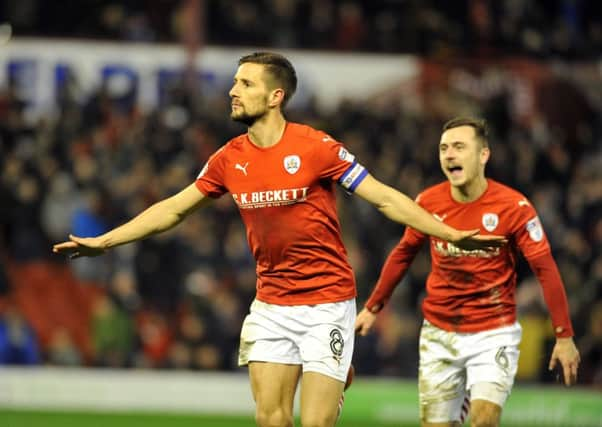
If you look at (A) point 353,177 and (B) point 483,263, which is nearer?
(A) point 353,177

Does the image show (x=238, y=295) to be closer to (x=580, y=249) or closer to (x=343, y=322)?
(x=580, y=249)

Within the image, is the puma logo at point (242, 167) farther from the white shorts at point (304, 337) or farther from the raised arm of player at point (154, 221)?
the white shorts at point (304, 337)

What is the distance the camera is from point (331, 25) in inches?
828

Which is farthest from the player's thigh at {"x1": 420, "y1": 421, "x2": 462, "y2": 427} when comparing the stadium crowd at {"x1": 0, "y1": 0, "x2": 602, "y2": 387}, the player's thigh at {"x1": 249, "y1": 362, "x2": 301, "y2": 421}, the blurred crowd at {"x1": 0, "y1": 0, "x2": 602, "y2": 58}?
the blurred crowd at {"x1": 0, "y1": 0, "x2": 602, "y2": 58}

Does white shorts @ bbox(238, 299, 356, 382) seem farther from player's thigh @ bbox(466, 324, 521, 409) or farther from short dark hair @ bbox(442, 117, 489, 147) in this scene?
short dark hair @ bbox(442, 117, 489, 147)

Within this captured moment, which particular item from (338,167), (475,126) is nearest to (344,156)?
(338,167)

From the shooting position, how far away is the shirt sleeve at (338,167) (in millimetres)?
7355

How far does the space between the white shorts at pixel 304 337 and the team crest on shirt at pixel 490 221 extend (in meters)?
1.32

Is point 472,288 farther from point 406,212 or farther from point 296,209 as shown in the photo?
point 296,209

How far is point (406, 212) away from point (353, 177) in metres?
0.37

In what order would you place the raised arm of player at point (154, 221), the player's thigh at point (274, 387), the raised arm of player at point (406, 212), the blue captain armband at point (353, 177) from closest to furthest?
the raised arm of player at point (406, 212)
the player's thigh at point (274, 387)
the blue captain armband at point (353, 177)
the raised arm of player at point (154, 221)

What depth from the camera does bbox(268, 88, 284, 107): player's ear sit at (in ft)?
24.4

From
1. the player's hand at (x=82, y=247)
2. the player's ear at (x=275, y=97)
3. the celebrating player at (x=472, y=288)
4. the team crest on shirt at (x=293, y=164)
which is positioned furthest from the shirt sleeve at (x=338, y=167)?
the player's hand at (x=82, y=247)

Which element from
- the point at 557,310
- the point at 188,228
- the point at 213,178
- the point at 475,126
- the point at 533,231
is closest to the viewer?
the point at 213,178
